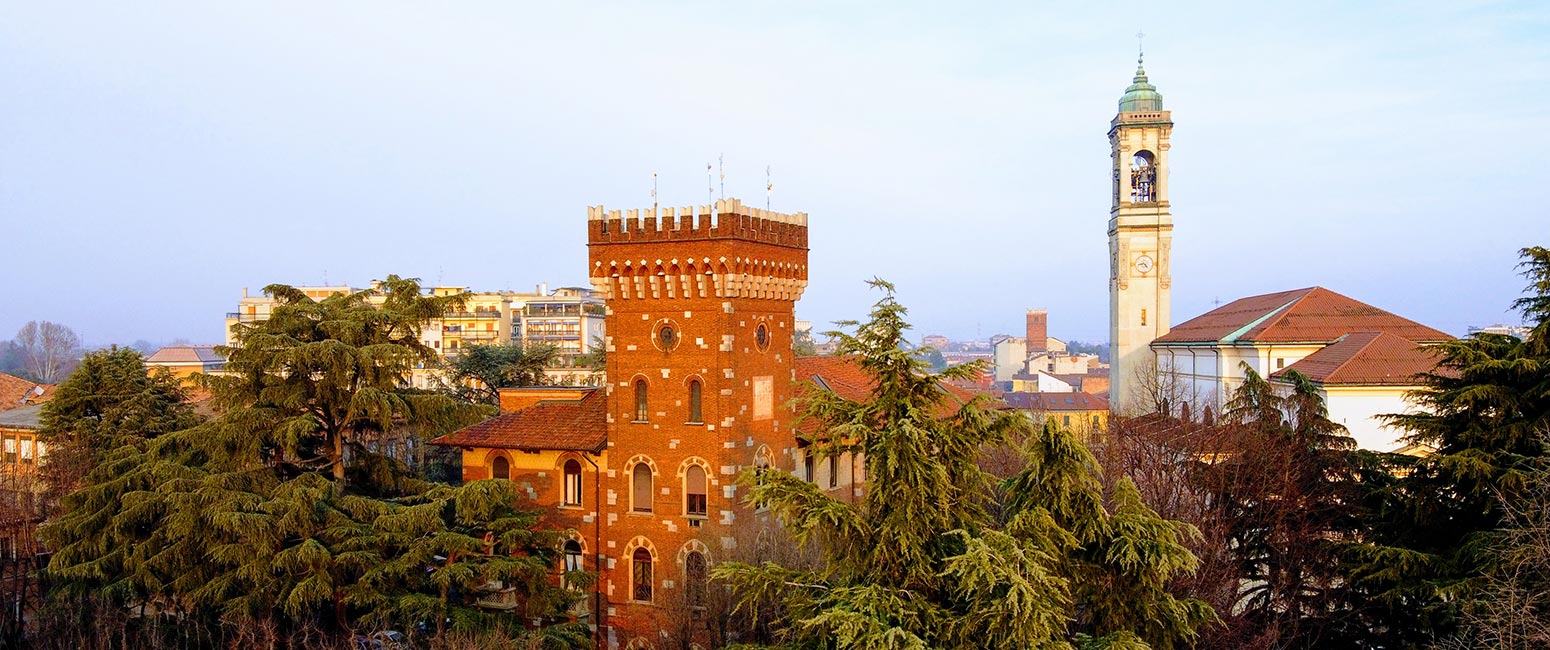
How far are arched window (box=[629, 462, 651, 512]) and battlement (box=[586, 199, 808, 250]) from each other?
5.79 meters

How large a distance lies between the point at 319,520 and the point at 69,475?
16785 mm

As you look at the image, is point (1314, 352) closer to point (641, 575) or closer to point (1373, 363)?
point (1373, 363)

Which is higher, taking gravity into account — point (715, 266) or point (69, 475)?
point (715, 266)

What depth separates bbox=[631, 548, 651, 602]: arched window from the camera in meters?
27.1

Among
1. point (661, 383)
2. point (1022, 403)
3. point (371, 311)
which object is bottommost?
point (1022, 403)

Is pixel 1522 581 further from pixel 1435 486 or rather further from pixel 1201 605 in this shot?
pixel 1201 605

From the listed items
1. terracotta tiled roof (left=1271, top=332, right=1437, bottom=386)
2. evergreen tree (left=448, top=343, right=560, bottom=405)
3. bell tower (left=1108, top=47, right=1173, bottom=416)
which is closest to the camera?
terracotta tiled roof (left=1271, top=332, right=1437, bottom=386)

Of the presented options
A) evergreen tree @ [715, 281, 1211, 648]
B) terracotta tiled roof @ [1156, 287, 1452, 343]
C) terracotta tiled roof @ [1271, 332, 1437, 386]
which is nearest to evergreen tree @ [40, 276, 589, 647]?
evergreen tree @ [715, 281, 1211, 648]

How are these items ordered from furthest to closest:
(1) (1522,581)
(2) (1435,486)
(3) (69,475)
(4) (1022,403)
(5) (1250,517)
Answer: (4) (1022,403) → (3) (69,475) → (5) (1250,517) → (2) (1435,486) → (1) (1522,581)

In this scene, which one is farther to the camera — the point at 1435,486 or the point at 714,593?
the point at 714,593

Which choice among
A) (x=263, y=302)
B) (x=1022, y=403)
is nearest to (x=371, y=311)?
(x=1022, y=403)

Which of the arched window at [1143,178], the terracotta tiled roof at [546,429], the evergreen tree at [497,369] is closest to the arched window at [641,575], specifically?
the terracotta tiled roof at [546,429]

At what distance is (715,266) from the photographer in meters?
26.2

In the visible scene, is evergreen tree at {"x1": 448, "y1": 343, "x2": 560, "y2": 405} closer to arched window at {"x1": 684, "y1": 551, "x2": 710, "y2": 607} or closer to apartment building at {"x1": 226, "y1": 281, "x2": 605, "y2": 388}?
arched window at {"x1": 684, "y1": 551, "x2": 710, "y2": 607}
